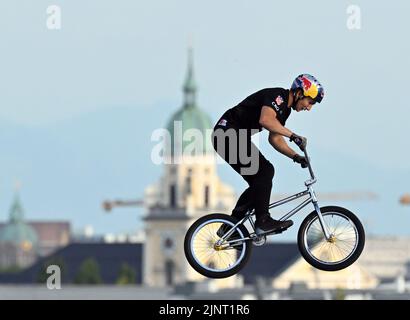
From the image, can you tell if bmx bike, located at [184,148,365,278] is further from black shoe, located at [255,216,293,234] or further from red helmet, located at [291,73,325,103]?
red helmet, located at [291,73,325,103]

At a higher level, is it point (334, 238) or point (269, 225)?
point (269, 225)

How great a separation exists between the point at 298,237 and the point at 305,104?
5.20 ft

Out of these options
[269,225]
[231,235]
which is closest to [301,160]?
[269,225]

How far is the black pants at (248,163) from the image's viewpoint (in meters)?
21.8

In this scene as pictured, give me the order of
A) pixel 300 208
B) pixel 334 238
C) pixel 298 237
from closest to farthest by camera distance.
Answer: pixel 300 208 < pixel 298 237 < pixel 334 238

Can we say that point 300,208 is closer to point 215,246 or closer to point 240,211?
point 240,211

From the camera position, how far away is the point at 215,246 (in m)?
22.9

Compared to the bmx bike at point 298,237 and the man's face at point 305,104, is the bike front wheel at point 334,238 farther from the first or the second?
the man's face at point 305,104

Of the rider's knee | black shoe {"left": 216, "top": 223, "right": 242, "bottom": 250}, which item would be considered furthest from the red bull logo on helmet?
black shoe {"left": 216, "top": 223, "right": 242, "bottom": 250}

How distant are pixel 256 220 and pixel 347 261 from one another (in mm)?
1117

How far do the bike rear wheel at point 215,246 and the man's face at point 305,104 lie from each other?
1.63m

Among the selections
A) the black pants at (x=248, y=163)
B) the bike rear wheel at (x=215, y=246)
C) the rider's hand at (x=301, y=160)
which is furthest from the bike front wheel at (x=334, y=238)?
the rider's hand at (x=301, y=160)

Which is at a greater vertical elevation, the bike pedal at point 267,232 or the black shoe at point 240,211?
the black shoe at point 240,211
